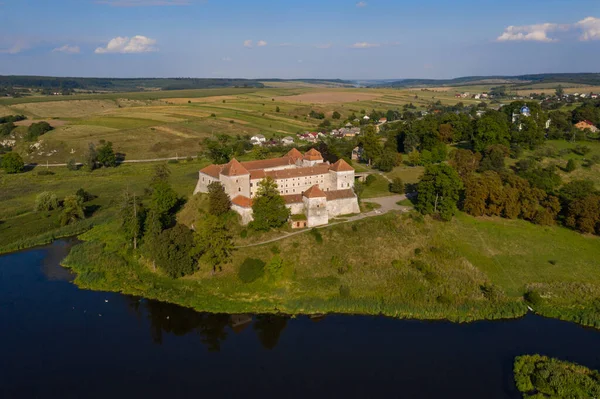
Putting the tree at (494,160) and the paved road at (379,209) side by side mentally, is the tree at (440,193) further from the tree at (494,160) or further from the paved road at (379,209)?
the tree at (494,160)

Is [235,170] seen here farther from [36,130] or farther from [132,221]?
[36,130]

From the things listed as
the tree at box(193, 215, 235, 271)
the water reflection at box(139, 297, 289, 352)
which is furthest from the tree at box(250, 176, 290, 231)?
the water reflection at box(139, 297, 289, 352)

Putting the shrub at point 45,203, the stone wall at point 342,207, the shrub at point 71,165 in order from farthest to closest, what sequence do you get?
the shrub at point 71,165 → the shrub at point 45,203 → the stone wall at point 342,207

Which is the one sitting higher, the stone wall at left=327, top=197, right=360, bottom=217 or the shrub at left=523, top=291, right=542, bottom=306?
the stone wall at left=327, top=197, right=360, bottom=217

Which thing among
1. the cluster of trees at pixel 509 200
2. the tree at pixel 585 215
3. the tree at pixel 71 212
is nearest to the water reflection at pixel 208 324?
the cluster of trees at pixel 509 200

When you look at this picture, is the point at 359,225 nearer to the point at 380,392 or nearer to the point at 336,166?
the point at 336,166

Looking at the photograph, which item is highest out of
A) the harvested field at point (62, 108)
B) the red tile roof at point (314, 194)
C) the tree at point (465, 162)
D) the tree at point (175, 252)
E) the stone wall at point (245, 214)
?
the harvested field at point (62, 108)

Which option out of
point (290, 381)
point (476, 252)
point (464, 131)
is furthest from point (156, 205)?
point (464, 131)

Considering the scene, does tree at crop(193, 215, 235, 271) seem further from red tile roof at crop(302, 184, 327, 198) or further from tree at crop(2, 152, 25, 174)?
tree at crop(2, 152, 25, 174)
